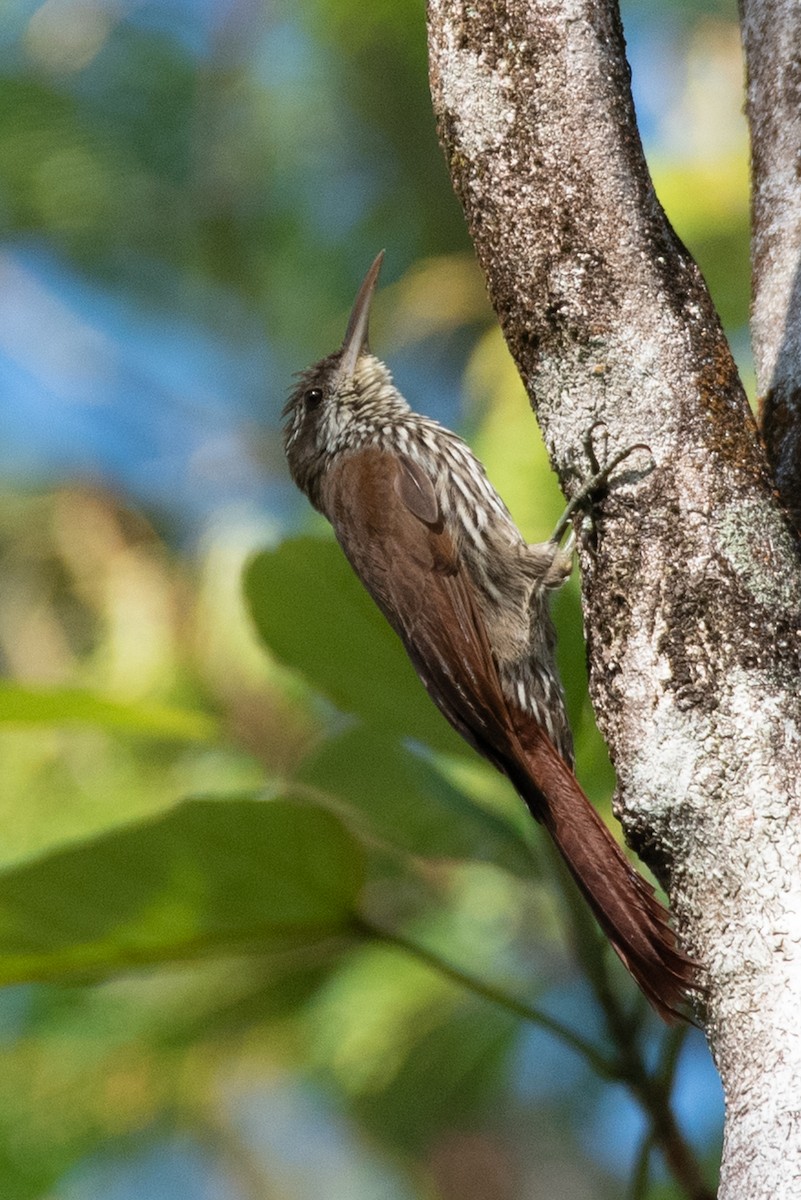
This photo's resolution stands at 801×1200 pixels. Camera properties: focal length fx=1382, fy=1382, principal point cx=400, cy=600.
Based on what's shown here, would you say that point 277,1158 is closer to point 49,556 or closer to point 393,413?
point 49,556

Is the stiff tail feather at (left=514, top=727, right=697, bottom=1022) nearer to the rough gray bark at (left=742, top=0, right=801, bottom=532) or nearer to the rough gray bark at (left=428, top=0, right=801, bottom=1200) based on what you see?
the rough gray bark at (left=428, top=0, right=801, bottom=1200)

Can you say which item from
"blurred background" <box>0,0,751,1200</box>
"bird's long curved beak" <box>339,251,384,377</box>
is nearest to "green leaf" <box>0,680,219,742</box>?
"blurred background" <box>0,0,751,1200</box>

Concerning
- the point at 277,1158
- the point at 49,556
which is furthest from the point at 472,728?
the point at 49,556

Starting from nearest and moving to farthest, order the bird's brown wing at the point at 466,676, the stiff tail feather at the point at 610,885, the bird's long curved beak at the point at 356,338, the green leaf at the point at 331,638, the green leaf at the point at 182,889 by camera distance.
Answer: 1. the stiff tail feather at the point at 610,885
2. the bird's brown wing at the point at 466,676
3. the green leaf at the point at 182,889
4. the green leaf at the point at 331,638
5. the bird's long curved beak at the point at 356,338

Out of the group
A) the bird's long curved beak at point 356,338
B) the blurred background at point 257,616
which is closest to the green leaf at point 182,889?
the blurred background at point 257,616

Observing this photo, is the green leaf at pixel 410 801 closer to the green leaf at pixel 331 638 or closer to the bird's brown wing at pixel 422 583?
the green leaf at pixel 331 638

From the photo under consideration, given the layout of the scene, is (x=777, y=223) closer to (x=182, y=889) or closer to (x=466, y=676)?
(x=466, y=676)
